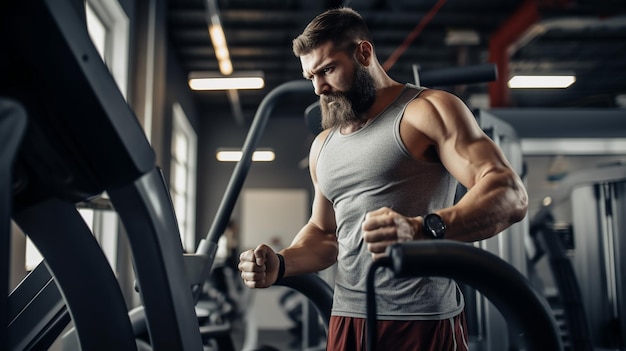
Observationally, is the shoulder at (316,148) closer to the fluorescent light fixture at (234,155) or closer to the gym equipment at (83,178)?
the gym equipment at (83,178)

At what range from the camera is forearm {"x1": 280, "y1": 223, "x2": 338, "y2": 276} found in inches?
56.7

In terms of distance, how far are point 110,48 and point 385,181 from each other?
11.7 ft

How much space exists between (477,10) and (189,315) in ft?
21.0

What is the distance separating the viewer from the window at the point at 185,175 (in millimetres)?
7765

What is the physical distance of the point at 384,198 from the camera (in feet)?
4.28

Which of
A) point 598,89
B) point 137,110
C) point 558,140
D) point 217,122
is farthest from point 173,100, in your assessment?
point 598,89

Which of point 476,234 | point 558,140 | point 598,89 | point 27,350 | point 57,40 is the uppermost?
point 598,89

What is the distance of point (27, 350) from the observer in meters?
1.24

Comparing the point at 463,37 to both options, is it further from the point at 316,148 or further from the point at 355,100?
the point at 355,100

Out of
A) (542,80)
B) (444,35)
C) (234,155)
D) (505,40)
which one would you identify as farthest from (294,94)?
(234,155)

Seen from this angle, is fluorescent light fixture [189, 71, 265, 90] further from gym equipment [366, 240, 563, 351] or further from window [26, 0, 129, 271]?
gym equipment [366, 240, 563, 351]

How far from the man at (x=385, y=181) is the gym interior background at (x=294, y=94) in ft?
1.35

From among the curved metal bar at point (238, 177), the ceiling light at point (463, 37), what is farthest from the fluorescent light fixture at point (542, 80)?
the curved metal bar at point (238, 177)

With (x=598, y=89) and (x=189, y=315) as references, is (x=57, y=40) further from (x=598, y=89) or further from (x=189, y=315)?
(x=598, y=89)
